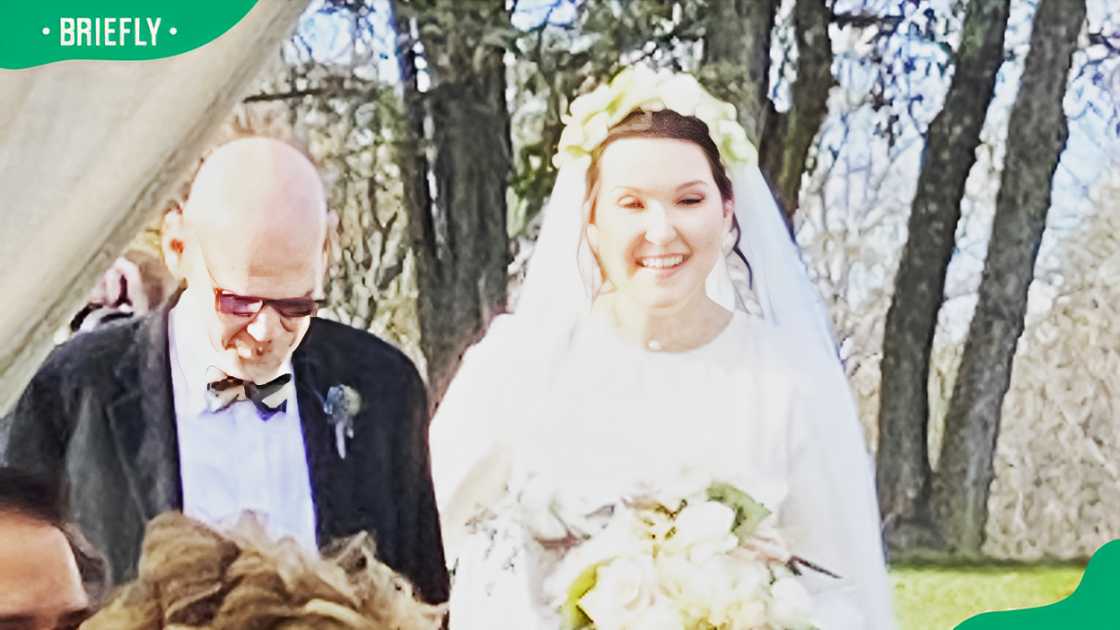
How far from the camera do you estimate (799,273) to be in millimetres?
1661

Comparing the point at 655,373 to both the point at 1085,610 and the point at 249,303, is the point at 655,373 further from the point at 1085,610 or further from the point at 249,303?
the point at 1085,610

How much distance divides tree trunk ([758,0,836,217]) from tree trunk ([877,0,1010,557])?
0.55 ft

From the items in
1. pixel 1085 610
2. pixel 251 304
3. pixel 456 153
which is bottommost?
pixel 1085 610

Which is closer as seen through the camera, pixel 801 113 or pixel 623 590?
pixel 623 590

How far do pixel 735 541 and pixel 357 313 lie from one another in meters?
0.59

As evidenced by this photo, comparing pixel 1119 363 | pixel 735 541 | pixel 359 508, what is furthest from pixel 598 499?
pixel 1119 363

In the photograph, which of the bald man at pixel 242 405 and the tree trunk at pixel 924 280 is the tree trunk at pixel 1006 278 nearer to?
the tree trunk at pixel 924 280

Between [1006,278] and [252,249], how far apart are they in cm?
104

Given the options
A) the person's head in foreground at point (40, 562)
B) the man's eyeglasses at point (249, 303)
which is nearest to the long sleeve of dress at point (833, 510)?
the man's eyeglasses at point (249, 303)

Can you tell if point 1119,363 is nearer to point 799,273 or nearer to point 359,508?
point 799,273

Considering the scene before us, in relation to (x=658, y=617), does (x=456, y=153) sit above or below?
above

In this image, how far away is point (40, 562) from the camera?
5.42ft

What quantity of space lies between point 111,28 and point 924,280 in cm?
119

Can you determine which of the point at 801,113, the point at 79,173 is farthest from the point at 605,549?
the point at 79,173
